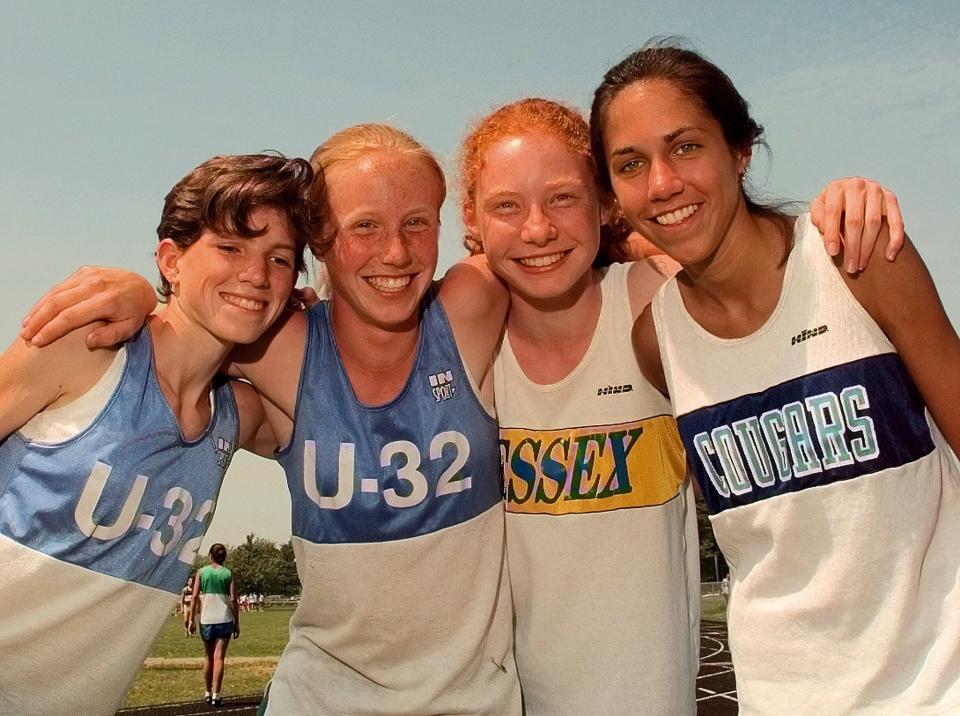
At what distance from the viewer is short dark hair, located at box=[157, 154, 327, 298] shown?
129 inches

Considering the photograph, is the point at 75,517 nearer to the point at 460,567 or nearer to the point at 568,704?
the point at 460,567

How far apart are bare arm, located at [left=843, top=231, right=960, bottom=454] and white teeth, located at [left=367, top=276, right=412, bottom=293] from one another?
1.47 meters

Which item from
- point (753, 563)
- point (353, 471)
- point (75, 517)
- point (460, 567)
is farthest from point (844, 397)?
point (75, 517)

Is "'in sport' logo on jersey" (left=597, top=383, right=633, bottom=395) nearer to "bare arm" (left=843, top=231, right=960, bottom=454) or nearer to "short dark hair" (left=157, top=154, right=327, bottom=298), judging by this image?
"bare arm" (left=843, top=231, right=960, bottom=454)

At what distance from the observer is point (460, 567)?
326cm

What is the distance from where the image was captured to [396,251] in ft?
10.7

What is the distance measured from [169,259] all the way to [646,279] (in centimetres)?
171

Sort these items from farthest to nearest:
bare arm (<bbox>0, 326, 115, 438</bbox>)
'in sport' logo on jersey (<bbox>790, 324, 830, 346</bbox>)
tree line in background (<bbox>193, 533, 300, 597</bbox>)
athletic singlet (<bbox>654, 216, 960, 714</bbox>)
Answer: tree line in background (<bbox>193, 533, 300, 597</bbox>)
bare arm (<bbox>0, 326, 115, 438</bbox>)
'in sport' logo on jersey (<bbox>790, 324, 830, 346</bbox>)
athletic singlet (<bbox>654, 216, 960, 714</bbox>)

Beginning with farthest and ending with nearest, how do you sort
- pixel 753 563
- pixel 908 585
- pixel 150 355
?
pixel 150 355 → pixel 753 563 → pixel 908 585

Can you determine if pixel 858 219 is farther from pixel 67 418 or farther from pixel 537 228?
pixel 67 418

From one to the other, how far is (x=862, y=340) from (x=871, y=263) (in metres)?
0.21

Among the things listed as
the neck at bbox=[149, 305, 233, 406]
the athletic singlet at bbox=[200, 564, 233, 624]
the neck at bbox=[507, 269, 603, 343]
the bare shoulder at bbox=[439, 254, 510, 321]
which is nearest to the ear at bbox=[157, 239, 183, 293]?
the neck at bbox=[149, 305, 233, 406]

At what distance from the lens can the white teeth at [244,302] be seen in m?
3.21

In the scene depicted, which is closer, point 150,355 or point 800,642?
point 800,642
